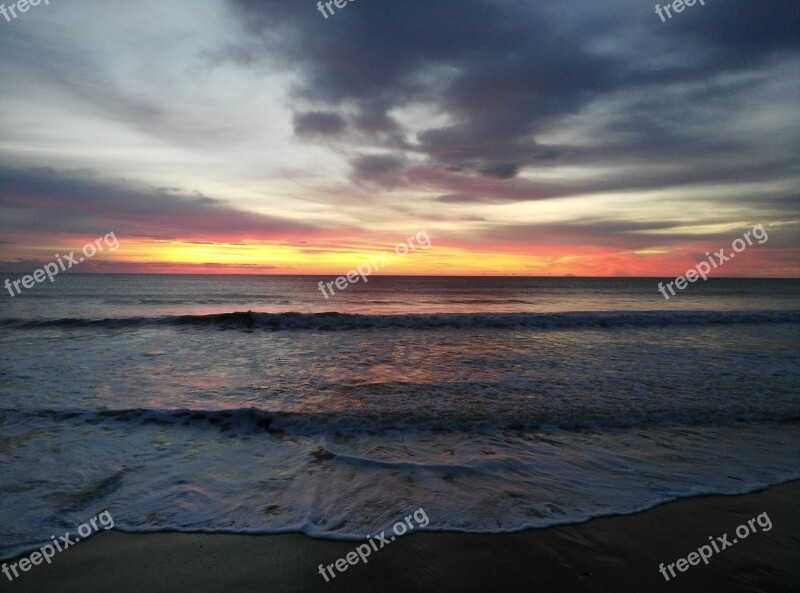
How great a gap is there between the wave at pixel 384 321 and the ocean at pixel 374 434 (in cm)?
727

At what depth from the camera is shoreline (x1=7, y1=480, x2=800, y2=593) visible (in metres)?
3.73

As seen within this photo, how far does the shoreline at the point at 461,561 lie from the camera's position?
3727 millimetres

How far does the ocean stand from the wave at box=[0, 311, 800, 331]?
7.27 meters

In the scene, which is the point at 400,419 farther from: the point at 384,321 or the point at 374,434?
the point at 384,321

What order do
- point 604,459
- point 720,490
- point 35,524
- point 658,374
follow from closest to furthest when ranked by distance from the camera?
point 35,524, point 720,490, point 604,459, point 658,374

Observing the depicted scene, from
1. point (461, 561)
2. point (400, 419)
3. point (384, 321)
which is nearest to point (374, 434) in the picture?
point (400, 419)

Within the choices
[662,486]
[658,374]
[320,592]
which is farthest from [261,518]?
[658,374]

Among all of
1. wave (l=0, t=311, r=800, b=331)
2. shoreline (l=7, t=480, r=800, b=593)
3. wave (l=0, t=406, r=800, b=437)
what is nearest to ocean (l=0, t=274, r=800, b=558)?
wave (l=0, t=406, r=800, b=437)

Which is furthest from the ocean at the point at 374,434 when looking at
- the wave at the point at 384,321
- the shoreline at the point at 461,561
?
the wave at the point at 384,321

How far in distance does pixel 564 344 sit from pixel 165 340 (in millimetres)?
17041

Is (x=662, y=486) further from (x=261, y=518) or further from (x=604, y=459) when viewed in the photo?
(x=261, y=518)

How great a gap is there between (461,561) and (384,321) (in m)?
20.7

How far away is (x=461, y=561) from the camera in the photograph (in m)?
4.04

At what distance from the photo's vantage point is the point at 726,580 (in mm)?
3775
